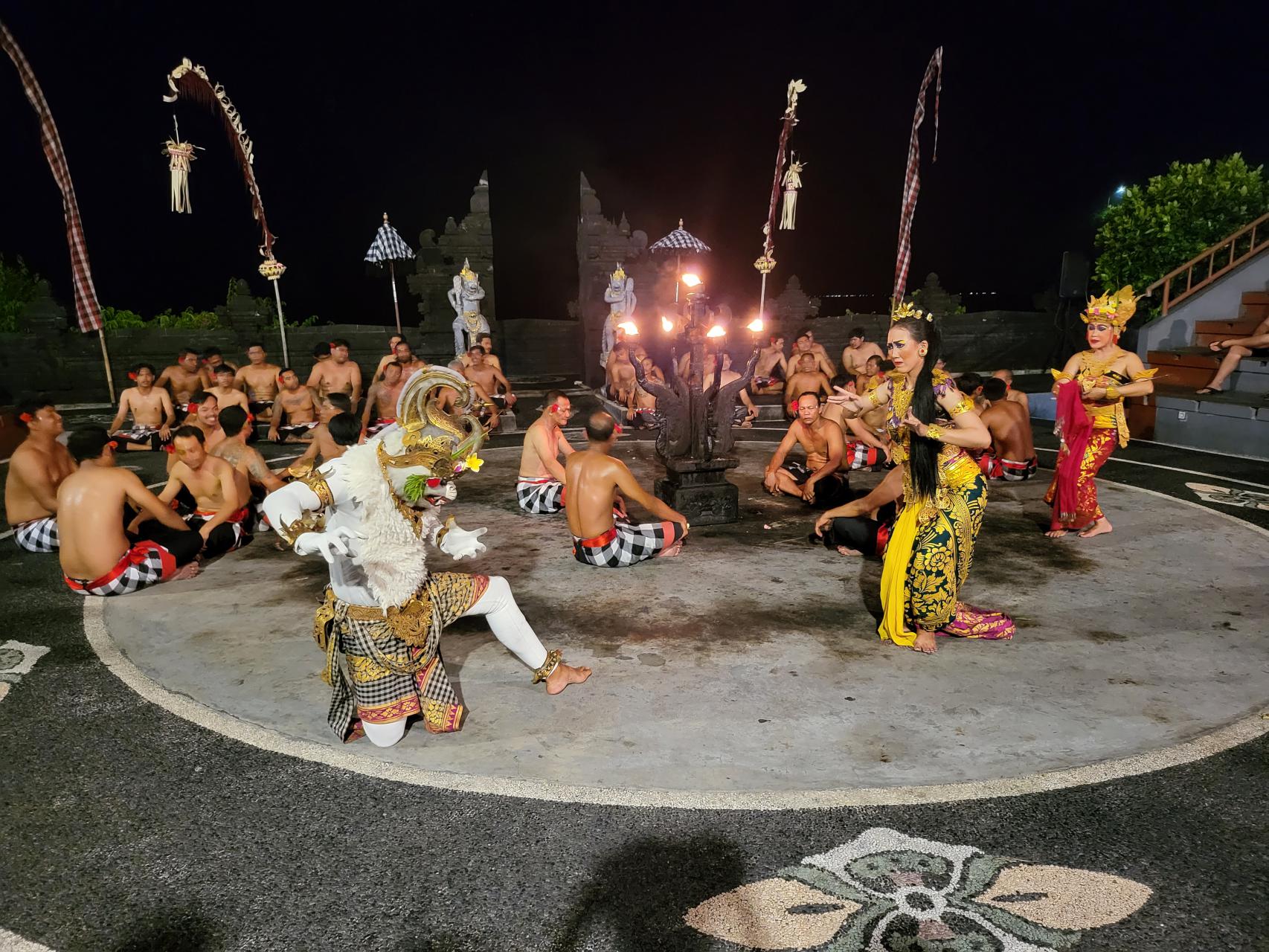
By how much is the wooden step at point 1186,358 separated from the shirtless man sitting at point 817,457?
790 centimetres

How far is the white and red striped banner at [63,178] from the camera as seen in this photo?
10773 millimetres

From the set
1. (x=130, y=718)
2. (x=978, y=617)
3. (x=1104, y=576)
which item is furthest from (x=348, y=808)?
(x=1104, y=576)

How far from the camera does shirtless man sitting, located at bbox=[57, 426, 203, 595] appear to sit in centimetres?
532

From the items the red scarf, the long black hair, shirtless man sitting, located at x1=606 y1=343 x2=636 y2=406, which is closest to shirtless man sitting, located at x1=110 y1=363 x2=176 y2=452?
shirtless man sitting, located at x1=606 y1=343 x2=636 y2=406

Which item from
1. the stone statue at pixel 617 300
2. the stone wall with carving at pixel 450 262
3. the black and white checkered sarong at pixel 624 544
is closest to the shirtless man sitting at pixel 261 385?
the stone wall with carving at pixel 450 262

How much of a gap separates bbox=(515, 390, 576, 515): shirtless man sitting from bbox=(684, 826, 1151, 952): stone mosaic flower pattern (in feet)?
16.4

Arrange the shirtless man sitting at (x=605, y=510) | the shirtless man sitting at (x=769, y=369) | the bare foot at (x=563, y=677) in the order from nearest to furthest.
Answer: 1. the bare foot at (x=563, y=677)
2. the shirtless man sitting at (x=605, y=510)
3. the shirtless man sitting at (x=769, y=369)

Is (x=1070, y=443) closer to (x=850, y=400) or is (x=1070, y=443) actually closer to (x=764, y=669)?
(x=850, y=400)

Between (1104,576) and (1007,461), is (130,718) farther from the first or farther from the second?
(1007,461)

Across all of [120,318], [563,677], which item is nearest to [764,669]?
[563,677]

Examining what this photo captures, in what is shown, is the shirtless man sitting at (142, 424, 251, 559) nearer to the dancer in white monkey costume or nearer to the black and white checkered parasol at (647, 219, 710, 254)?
the dancer in white monkey costume

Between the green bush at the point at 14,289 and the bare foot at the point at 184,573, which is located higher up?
the green bush at the point at 14,289

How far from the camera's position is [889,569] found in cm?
466

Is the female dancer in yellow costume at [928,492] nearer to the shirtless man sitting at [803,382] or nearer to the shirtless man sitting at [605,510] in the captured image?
the shirtless man sitting at [605,510]
